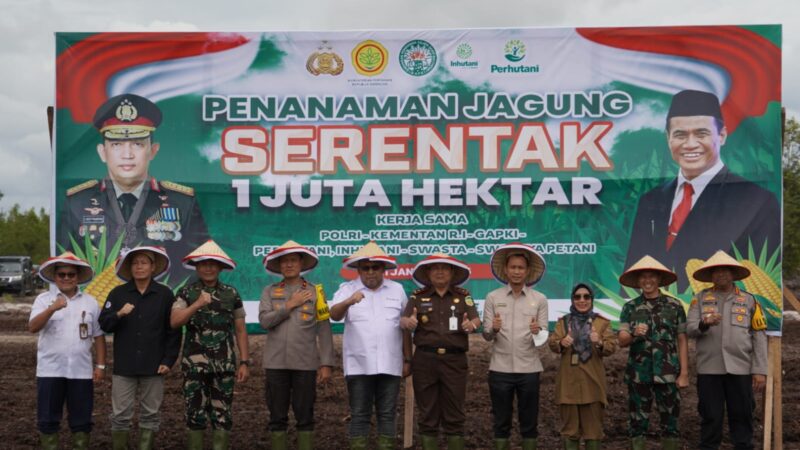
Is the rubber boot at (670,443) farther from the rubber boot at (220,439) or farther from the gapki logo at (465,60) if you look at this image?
the gapki logo at (465,60)

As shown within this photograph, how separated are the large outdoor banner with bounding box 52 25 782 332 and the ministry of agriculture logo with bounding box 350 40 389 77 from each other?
0.5 inches

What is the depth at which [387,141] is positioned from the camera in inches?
333

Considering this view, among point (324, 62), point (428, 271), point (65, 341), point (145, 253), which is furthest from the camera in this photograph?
point (324, 62)

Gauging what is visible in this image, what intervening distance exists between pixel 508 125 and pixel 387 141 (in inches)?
40.2

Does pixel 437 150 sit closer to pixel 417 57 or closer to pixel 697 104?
pixel 417 57

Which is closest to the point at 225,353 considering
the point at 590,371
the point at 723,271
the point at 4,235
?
the point at 590,371

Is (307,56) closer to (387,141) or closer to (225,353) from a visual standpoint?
(387,141)

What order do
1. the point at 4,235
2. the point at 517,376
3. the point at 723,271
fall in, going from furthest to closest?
the point at 4,235
the point at 723,271
the point at 517,376

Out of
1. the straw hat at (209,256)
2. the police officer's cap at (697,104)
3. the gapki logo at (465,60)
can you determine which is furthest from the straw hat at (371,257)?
the police officer's cap at (697,104)

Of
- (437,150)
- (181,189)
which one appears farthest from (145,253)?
(437,150)

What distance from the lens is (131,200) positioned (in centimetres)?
854

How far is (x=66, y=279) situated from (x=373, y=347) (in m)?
2.30

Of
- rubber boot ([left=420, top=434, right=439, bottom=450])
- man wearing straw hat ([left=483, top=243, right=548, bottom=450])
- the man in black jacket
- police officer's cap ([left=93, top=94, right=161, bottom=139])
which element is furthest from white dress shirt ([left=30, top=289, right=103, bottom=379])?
the man in black jacket

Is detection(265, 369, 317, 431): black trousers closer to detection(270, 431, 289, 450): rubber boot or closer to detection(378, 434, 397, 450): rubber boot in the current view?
detection(270, 431, 289, 450): rubber boot
